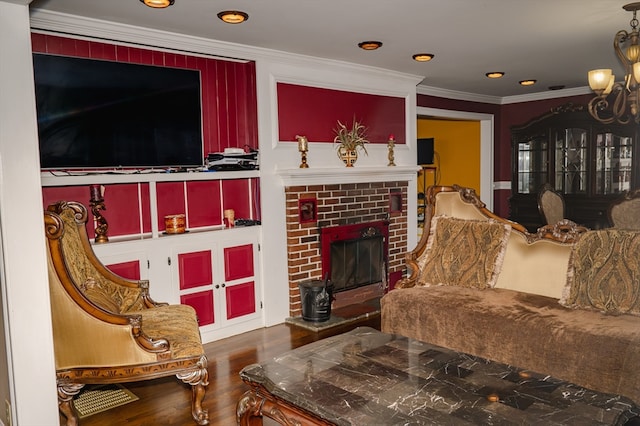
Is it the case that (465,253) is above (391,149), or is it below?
below

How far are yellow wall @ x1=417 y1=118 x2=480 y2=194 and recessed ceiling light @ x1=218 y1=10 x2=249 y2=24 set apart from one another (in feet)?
16.5

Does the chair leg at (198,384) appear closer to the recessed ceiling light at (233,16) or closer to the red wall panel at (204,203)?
the red wall panel at (204,203)

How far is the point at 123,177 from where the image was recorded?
3662 millimetres

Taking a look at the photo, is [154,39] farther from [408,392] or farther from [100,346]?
[408,392]

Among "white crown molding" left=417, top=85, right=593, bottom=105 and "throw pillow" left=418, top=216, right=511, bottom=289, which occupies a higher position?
"white crown molding" left=417, top=85, right=593, bottom=105

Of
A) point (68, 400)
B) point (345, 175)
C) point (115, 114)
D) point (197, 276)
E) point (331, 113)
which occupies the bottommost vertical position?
point (68, 400)

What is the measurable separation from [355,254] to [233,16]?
8.68ft

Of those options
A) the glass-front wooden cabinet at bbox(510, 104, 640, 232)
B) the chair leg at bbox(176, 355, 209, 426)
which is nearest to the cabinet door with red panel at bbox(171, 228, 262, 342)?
the chair leg at bbox(176, 355, 209, 426)

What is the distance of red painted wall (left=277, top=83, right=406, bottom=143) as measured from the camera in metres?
4.64

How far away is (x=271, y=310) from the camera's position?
4.58 m

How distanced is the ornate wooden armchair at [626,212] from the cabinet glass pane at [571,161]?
228 centimetres

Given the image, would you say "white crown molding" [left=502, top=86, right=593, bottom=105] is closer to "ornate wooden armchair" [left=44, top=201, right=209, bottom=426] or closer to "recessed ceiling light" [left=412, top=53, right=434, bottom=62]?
→ "recessed ceiling light" [left=412, top=53, right=434, bottom=62]

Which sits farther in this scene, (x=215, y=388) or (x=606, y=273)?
(x=215, y=388)

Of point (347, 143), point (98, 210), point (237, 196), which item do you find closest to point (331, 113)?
point (347, 143)
